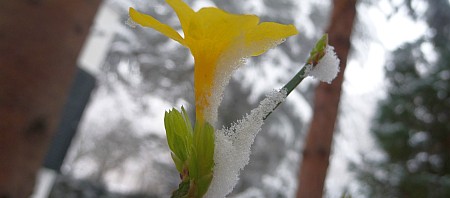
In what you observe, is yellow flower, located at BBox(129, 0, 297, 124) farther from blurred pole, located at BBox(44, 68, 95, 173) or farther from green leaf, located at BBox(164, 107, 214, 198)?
blurred pole, located at BBox(44, 68, 95, 173)

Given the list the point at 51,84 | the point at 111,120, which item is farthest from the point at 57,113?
the point at 111,120

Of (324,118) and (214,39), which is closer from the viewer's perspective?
(214,39)

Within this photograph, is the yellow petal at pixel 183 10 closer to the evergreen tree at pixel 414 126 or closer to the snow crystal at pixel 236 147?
the snow crystal at pixel 236 147

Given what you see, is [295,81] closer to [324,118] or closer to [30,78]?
[30,78]

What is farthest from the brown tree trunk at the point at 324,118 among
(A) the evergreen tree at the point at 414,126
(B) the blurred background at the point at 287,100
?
(A) the evergreen tree at the point at 414,126

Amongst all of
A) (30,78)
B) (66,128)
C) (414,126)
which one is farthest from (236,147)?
(66,128)

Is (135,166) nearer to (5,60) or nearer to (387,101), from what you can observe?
(387,101)
